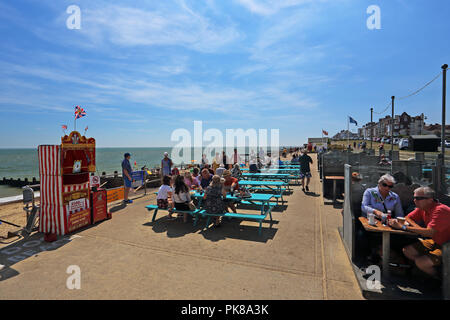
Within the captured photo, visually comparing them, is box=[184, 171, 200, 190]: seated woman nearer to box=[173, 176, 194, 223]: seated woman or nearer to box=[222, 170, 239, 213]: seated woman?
box=[222, 170, 239, 213]: seated woman

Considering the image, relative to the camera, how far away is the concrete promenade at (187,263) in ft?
10.1

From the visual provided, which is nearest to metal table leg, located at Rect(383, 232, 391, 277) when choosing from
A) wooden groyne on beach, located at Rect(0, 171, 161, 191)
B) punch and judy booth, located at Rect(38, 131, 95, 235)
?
punch and judy booth, located at Rect(38, 131, 95, 235)

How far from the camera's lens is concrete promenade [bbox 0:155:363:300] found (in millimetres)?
3090

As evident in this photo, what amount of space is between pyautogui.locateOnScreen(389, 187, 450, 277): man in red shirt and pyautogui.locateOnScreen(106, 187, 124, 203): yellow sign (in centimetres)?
792

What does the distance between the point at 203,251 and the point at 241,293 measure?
56.5 inches

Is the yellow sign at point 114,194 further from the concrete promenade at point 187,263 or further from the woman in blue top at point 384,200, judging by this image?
the woman in blue top at point 384,200

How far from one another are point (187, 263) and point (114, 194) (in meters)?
5.58

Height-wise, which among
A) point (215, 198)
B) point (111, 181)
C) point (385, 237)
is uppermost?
point (215, 198)

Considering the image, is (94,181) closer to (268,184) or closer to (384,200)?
(268,184)

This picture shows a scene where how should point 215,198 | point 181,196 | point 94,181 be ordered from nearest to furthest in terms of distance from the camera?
point 215,198 < point 181,196 < point 94,181

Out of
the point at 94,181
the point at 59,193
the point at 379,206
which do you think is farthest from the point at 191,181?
the point at 379,206

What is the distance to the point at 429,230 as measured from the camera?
9.40 ft

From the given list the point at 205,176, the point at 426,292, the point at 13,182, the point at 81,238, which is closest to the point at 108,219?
the point at 81,238
